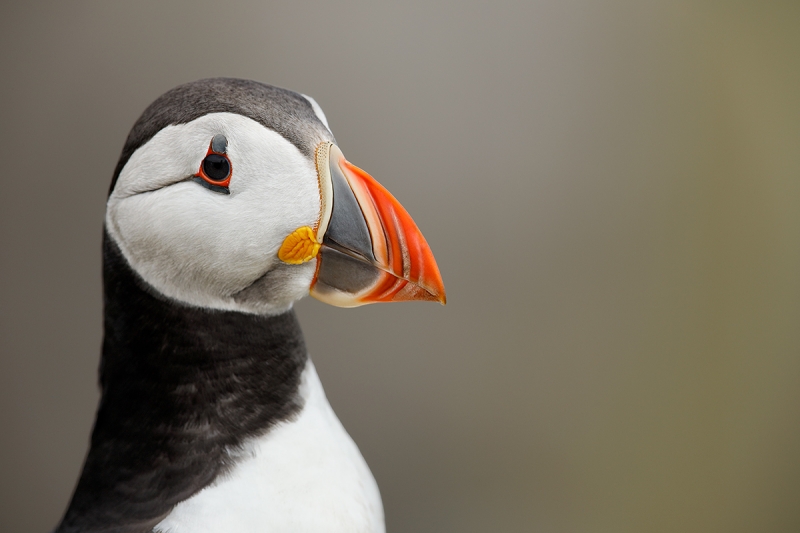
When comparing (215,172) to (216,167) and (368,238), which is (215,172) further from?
(368,238)

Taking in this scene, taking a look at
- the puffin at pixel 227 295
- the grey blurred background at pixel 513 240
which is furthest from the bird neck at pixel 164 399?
the grey blurred background at pixel 513 240

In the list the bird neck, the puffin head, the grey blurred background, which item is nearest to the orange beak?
the puffin head

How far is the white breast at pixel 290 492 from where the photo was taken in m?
0.73

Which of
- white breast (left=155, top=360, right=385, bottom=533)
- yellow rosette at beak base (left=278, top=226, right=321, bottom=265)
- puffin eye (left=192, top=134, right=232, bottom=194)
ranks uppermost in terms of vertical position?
puffin eye (left=192, top=134, right=232, bottom=194)

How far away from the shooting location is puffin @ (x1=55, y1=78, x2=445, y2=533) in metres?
0.70

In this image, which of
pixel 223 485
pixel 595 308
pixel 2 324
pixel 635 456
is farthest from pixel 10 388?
pixel 635 456

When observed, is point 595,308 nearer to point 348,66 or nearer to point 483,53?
point 483,53

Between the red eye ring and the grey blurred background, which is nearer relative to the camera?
the red eye ring

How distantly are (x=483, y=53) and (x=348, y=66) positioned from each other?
0.32 metres

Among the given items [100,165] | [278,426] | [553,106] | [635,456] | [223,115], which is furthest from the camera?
[635,456]

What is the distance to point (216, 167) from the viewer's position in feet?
2.27

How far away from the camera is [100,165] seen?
1.45m

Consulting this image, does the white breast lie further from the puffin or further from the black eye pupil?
the black eye pupil

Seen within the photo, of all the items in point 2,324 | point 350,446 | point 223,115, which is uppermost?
point 223,115
